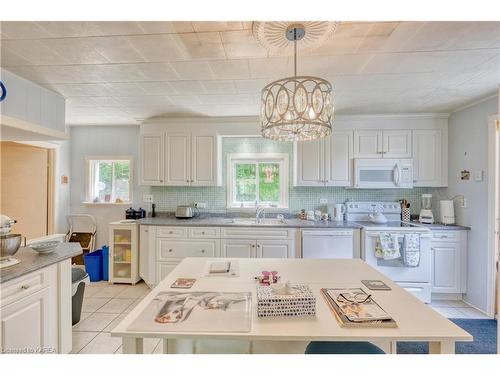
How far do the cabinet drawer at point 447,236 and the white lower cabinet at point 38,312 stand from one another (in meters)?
3.83

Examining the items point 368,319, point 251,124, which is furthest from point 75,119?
point 368,319

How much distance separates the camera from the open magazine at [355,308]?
3.37 feet

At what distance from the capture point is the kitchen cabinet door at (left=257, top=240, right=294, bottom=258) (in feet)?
10.4

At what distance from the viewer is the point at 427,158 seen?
3400mm

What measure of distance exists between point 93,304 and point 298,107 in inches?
127

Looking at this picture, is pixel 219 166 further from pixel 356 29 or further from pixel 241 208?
pixel 356 29

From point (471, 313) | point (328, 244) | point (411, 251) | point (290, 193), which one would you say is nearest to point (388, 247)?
point (411, 251)

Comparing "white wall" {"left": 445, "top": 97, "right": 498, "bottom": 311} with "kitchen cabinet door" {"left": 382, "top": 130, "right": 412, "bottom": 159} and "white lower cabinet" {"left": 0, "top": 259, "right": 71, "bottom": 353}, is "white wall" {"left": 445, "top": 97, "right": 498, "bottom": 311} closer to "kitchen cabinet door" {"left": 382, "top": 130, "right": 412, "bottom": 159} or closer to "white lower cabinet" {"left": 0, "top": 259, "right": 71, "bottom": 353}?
"kitchen cabinet door" {"left": 382, "top": 130, "right": 412, "bottom": 159}

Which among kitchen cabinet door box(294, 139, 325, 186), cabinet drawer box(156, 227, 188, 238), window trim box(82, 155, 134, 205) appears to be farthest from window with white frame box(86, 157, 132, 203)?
kitchen cabinet door box(294, 139, 325, 186)

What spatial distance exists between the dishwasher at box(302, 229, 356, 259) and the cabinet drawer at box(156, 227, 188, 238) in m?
1.57

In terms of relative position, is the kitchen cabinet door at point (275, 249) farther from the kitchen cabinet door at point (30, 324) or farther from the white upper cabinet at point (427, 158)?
the kitchen cabinet door at point (30, 324)
